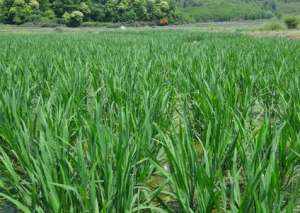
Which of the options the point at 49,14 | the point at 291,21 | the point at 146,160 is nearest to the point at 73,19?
the point at 49,14

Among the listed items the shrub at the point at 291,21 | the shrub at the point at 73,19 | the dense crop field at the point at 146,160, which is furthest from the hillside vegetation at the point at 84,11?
the dense crop field at the point at 146,160

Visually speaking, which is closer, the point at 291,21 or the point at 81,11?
the point at 291,21

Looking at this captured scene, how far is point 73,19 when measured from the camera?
2111 inches

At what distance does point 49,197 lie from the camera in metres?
1.47

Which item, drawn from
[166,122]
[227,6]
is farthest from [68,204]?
[227,6]

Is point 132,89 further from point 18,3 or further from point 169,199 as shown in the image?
point 18,3

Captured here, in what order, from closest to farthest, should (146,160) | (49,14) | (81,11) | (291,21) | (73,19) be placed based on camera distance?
(146,160)
(291,21)
(73,19)
(49,14)
(81,11)

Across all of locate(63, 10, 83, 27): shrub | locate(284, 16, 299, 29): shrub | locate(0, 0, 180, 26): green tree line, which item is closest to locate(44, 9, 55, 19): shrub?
locate(0, 0, 180, 26): green tree line

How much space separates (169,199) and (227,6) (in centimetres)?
13631

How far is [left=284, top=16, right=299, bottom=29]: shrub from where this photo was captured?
38.4 meters

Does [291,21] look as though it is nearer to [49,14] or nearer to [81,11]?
[81,11]

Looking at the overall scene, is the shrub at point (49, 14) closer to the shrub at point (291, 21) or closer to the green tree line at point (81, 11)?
the green tree line at point (81, 11)

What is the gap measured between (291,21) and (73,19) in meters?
26.9

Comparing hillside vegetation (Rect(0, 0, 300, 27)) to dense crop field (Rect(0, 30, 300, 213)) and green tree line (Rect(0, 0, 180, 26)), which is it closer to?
green tree line (Rect(0, 0, 180, 26))
